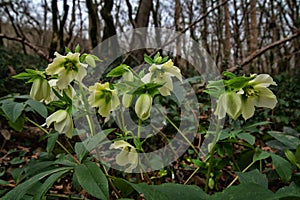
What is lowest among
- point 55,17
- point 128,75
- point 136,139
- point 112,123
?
point 112,123

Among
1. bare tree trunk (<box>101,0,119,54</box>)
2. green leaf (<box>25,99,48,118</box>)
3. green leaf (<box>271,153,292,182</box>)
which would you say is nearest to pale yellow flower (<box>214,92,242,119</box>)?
green leaf (<box>271,153,292,182</box>)

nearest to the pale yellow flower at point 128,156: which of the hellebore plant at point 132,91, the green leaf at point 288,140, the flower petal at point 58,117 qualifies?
the hellebore plant at point 132,91

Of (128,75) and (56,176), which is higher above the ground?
(128,75)

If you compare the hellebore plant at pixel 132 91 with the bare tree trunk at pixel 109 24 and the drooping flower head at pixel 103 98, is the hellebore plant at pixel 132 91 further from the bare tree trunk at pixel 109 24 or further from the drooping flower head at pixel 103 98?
the bare tree trunk at pixel 109 24

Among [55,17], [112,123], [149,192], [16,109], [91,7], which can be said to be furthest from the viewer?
[91,7]

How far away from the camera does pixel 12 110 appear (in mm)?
680

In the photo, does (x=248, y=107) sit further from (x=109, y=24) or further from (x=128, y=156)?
(x=109, y=24)

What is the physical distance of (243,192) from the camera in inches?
17.1

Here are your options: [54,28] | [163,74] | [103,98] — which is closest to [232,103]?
[163,74]

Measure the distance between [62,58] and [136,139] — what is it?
0.21m

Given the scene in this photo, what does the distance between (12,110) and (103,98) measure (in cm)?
26

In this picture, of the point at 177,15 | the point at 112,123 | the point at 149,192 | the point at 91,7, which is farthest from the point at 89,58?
the point at 177,15

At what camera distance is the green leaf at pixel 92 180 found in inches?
17.1

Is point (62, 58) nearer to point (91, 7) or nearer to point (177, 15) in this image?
point (91, 7)
